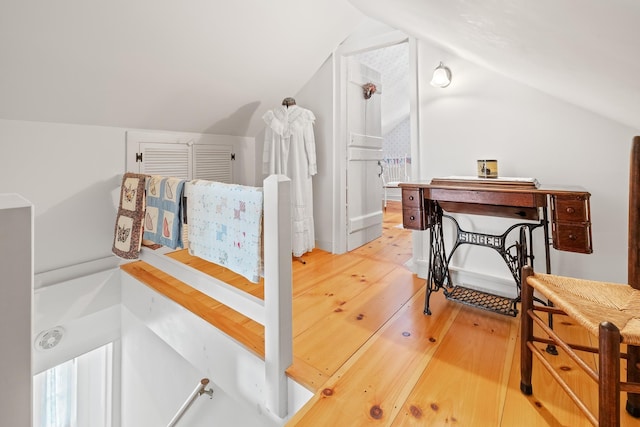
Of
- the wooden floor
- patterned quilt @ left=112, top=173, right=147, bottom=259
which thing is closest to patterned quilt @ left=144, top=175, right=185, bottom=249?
patterned quilt @ left=112, top=173, right=147, bottom=259

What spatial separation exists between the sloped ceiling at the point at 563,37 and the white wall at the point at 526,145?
0.44 metres

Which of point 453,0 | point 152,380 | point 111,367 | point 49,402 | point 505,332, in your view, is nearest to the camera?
point 453,0

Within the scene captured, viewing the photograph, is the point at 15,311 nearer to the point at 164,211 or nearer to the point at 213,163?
the point at 164,211

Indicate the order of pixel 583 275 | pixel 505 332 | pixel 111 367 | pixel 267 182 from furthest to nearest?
pixel 111 367 → pixel 583 275 → pixel 505 332 → pixel 267 182

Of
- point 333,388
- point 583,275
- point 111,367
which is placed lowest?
point 111,367

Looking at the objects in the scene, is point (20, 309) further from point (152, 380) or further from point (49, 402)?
point (49, 402)

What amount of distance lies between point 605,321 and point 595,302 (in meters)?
0.19

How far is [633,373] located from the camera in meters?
1.10

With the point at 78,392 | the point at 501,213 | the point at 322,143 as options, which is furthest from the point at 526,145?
the point at 78,392

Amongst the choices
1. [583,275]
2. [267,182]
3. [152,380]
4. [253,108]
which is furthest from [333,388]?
[253,108]

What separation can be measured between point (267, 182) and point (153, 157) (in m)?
1.96

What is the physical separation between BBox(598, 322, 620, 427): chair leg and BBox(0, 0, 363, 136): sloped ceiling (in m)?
2.49

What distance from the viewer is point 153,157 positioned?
109 inches

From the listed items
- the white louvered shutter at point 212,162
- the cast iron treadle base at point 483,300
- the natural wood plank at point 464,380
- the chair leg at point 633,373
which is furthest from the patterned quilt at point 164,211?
the chair leg at point 633,373
